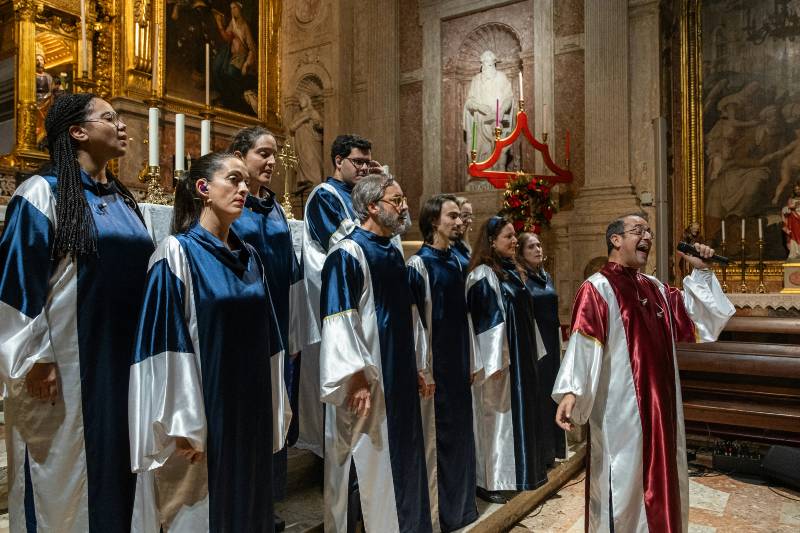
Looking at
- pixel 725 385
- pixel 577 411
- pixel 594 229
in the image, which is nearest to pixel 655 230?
pixel 594 229

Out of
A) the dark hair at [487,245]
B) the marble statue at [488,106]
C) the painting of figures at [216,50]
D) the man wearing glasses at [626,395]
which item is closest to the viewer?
the man wearing glasses at [626,395]

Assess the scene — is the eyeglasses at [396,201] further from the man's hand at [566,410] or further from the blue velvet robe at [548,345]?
the blue velvet robe at [548,345]

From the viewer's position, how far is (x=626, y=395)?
2.92 metres

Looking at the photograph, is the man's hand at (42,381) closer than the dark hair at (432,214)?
Yes

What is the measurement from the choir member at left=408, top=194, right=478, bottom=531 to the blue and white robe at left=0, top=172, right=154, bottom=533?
1.56 meters

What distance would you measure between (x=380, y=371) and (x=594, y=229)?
6390 mm

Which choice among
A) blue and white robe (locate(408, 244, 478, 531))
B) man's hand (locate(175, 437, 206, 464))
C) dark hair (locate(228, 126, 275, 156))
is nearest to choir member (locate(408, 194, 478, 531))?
blue and white robe (locate(408, 244, 478, 531))

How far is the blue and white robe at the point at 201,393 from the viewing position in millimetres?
1926

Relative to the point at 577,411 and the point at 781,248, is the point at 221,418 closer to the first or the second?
the point at 577,411

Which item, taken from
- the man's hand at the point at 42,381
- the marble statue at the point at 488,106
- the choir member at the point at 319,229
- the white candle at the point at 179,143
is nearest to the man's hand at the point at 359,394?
the choir member at the point at 319,229

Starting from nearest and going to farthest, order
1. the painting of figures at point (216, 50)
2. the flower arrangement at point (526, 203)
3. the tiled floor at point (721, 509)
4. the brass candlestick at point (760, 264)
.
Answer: the tiled floor at point (721, 509), the painting of figures at point (216, 50), the flower arrangement at point (526, 203), the brass candlestick at point (760, 264)

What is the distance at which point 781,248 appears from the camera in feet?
26.5

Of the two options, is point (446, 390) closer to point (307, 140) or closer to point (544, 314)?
point (544, 314)

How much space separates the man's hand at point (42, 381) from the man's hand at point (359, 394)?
1.14 metres
